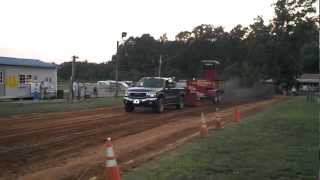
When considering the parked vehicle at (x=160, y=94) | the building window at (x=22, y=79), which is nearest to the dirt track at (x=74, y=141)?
the parked vehicle at (x=160, y=94)

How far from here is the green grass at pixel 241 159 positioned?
35.8 ft

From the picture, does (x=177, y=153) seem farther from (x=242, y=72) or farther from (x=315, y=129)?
(x=242, y=72)

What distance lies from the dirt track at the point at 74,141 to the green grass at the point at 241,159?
1194 millimetres

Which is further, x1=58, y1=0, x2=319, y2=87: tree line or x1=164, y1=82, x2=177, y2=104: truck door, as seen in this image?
x1=58, y1=0, x2=319, y2=87: tree line

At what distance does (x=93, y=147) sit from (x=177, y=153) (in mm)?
2809

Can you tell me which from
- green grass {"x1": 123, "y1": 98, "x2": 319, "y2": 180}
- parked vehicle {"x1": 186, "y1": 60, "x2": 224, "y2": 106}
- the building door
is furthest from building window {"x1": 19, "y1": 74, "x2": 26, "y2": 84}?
green grass {"x1": 123, "y1": 98, "x2": 319, "y2": 180}

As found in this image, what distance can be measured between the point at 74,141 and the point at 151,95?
1419cm

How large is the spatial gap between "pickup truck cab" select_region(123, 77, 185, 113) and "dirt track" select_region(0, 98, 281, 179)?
3.91 meters

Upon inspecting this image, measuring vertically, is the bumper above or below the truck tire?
above

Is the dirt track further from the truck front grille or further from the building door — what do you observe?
the building door

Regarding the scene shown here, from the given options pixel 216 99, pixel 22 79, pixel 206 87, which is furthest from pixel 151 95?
pixel 22 79

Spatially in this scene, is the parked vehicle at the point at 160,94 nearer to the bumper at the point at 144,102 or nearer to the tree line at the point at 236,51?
the bumper at the point at 144,102

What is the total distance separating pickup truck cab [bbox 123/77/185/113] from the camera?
3111 centimetres

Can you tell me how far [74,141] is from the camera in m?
17.1
